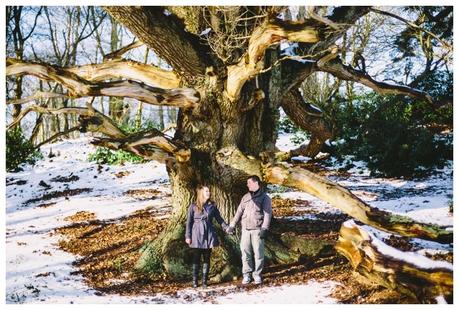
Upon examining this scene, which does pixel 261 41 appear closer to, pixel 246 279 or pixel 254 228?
pixel 254 228

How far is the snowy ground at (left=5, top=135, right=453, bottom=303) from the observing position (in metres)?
5.93

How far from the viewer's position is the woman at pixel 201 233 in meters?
6.25

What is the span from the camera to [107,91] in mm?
6055

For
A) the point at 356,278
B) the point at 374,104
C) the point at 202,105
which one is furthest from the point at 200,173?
the point at 374,104

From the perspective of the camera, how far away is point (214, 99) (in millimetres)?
6738

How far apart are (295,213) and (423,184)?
427 centimetres

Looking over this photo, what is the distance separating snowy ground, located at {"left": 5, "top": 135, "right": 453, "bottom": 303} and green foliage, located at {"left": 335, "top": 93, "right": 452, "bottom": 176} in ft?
1.55

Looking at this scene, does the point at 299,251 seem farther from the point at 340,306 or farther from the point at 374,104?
the point at 374,104

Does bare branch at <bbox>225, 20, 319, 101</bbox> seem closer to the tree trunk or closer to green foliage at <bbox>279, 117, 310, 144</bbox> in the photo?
the tree trunk

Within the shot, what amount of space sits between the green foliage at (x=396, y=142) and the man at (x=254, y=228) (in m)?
6.82

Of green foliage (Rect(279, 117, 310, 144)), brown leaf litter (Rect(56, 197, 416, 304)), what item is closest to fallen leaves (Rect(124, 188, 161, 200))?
brown leaf litter (Rect(56, 197, 416, 304))

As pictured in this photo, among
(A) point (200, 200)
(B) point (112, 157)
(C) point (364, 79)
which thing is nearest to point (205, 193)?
(A) point (200, 200)

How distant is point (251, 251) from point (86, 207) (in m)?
7.12


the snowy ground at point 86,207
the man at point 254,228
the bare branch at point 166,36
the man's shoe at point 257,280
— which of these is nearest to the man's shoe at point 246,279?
the man at point 254,228
